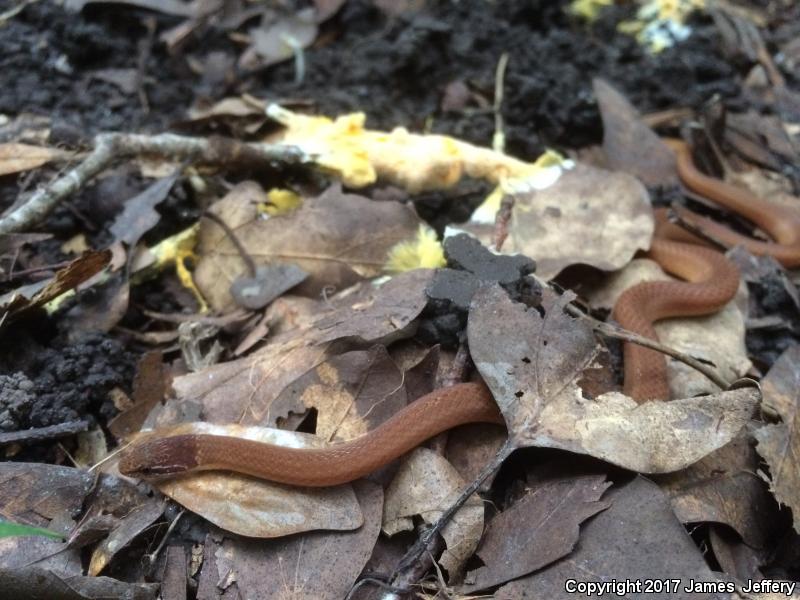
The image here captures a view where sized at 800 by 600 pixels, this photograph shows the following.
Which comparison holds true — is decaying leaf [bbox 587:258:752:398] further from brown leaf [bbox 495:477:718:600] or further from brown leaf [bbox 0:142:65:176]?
brown leaf [bbox 0:142:65:176]

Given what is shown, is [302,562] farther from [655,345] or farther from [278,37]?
[278,37]

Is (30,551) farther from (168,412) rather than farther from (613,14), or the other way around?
(613,14)

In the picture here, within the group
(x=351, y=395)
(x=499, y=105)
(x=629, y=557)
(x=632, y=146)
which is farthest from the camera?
(x=499, y=105)

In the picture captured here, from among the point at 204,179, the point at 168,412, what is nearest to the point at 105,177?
the point at 204,179

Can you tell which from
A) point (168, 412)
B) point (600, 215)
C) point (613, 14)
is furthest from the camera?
point (613, 14)

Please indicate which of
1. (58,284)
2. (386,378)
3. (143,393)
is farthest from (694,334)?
(58,284)

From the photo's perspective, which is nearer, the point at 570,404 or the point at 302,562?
the point at 302,562

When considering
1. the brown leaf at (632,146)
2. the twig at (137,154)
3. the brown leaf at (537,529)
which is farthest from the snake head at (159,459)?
the brown leaf at (632,146)
